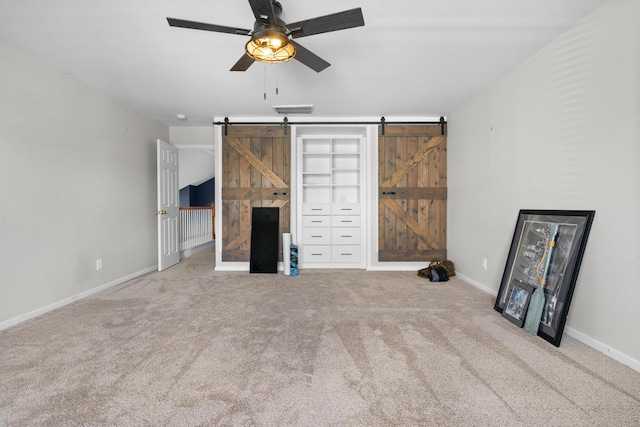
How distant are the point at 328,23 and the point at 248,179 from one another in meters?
3.22

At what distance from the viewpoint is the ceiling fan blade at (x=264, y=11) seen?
1705mm

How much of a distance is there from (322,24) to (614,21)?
2066mm

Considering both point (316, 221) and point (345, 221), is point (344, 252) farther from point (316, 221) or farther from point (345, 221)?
point (316, 221)

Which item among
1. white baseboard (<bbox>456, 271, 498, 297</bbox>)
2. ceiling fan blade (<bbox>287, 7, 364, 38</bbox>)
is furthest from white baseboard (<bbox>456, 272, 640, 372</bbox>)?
ceiling fan blade (<bbox>287, 7, 364, 38</bbox>)

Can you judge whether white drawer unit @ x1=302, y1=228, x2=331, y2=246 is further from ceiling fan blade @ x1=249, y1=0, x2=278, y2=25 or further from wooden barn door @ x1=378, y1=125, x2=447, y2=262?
ceiling fan blade @ x1=249, y1=0, x2=278, y2=25

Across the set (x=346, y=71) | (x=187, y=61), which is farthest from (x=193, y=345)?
(x=346, y=71)

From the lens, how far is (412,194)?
4.61 m

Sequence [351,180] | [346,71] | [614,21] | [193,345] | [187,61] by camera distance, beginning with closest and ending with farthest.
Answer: [614,21]
[193,345]
[187,61]
[346,71]
[351,180]

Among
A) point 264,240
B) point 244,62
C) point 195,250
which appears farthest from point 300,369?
point 195,250

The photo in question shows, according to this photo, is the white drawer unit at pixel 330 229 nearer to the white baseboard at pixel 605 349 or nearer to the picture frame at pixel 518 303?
the picture frame at pixel 518 303

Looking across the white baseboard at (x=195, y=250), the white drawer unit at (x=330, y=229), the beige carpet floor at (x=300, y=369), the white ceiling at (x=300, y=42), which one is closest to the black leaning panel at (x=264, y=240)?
the white drawer unit at (x=330, y=229)

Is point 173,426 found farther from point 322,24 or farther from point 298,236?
point 298,236

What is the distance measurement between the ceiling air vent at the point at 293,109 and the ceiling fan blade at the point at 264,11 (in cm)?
220

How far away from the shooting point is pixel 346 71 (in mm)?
3088
